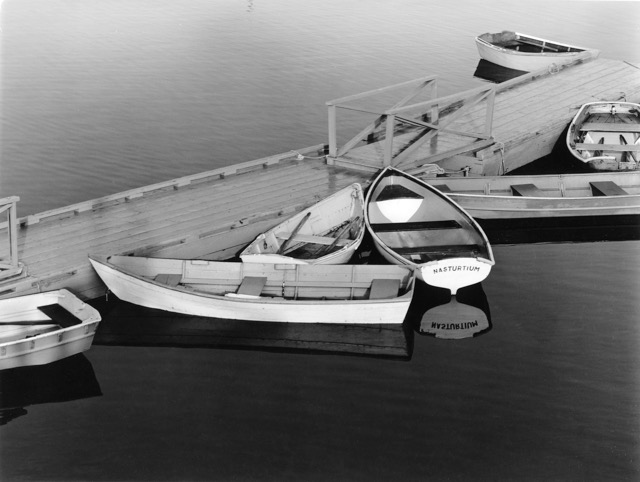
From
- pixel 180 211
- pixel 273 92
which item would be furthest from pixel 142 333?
pixel 273 92

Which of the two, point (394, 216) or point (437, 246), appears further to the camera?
point (394, 216)

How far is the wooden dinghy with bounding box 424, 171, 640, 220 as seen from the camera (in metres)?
26.8

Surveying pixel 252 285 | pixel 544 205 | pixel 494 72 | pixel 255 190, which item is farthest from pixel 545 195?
pixel 494 72

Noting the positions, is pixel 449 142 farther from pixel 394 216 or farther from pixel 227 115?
pixel 227 115

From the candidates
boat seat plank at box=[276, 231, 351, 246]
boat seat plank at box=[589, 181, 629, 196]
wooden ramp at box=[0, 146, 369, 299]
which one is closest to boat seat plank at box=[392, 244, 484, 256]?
boat seat plank at box=[276, 231, 351, 246]

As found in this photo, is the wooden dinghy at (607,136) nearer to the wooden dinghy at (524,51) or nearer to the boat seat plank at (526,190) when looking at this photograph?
the boat seat plank at (526,190)

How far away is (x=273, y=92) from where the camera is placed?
4012cm

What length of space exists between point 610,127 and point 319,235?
46.4 ft

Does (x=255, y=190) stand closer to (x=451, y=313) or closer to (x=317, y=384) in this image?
(x=451, y=313)

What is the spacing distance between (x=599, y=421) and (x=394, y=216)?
33.6ft

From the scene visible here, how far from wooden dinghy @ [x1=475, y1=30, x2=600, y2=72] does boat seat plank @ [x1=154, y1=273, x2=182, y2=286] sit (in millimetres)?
25925

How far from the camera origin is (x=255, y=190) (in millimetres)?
26328

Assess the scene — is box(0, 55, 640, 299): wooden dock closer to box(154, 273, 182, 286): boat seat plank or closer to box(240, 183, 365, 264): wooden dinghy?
box(240, 183, 365, 264): wooden dinghy

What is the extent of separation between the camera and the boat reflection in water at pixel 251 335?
794 inches
